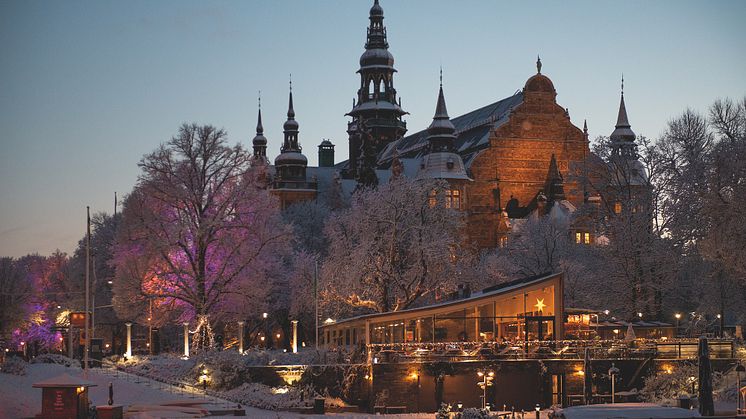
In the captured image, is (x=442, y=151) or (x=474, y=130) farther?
(x=474, y=130)

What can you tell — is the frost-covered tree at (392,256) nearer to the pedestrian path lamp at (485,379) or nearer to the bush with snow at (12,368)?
the pedestrian path lamp at (485,379)

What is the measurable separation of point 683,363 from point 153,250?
95.4 ft

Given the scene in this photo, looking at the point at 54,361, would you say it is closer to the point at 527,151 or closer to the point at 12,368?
the point at 12,368

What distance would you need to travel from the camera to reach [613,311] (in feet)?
269

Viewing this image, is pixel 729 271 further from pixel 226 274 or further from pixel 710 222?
pixel 226 274

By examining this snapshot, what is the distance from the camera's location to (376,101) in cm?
16325

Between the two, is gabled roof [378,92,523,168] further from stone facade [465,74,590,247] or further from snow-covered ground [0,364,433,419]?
snow-covered ground [0,364,433,419]

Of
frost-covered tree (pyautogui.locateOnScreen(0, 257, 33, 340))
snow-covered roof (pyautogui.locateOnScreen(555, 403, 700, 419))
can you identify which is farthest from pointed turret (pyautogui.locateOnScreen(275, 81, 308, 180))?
snow-covered roof (pyautogui.locateOnScreen(555, 403, 700, 419))

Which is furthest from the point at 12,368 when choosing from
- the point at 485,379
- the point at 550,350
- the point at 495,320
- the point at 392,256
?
the point at 392,256

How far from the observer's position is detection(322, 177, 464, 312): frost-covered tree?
77125mm

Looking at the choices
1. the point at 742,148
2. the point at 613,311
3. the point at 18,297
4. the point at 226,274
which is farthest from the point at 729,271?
the point at 18,297

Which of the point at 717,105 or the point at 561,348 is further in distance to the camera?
the point at 717,105

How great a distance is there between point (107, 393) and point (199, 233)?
15.8m

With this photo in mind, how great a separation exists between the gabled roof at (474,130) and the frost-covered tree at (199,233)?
185ft
